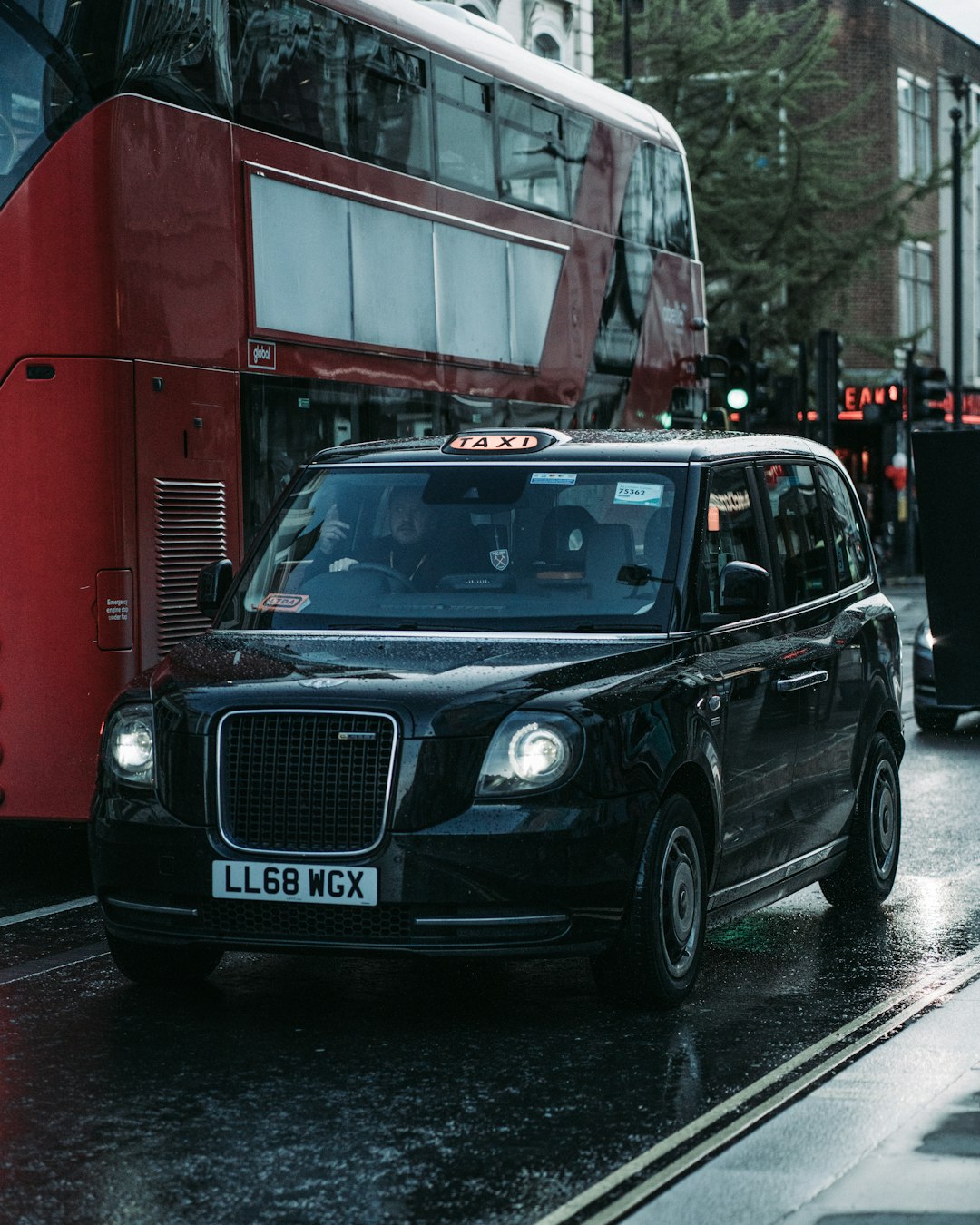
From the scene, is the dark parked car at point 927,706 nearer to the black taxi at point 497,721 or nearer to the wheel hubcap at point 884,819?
the wheel hubcap at point 884,819

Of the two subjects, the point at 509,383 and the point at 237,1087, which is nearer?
the point at 237,1087

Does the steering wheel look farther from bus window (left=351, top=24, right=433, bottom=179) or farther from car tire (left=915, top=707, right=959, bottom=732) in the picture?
car tire (left=915, top=707, right=959, bottom=732)

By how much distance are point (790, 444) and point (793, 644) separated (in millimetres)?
1037

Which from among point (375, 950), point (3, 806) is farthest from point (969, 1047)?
point (3, 806)

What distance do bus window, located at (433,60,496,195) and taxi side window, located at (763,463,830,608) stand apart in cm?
425

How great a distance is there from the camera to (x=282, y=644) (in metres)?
7.12

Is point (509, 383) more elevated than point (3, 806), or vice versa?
point (509, 383)

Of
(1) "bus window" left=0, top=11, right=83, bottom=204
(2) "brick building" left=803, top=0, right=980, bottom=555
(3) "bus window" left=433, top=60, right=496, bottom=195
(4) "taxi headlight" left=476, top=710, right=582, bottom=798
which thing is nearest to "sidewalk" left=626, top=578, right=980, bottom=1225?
(4) "taxi headlight" left=476, top=710, right=582, bottom=798

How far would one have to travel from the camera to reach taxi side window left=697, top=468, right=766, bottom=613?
7.51 m

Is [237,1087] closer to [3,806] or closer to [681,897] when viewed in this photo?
[681,897]

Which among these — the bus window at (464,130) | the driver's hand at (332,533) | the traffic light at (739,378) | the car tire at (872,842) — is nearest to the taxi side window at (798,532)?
the car tire at (872,842)

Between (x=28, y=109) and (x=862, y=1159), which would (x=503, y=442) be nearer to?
(x=28, y=109)

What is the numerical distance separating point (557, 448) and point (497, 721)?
1.68m

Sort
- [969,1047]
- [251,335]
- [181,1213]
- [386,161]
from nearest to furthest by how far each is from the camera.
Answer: [181,1213]
[969,1047]
[251,335]
[386,161]
